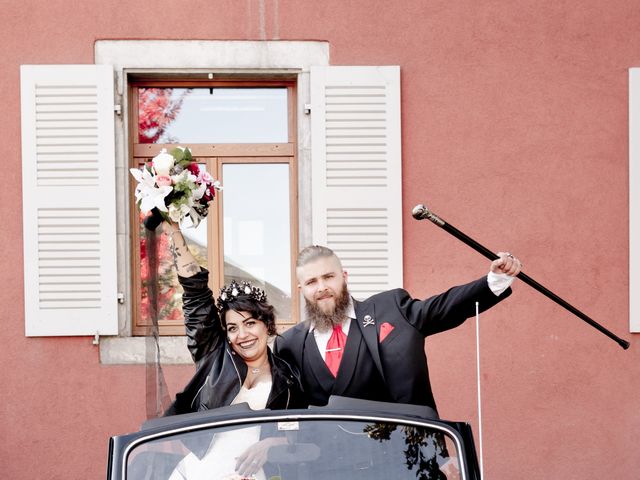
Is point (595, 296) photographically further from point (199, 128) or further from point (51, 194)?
point (51, 194)

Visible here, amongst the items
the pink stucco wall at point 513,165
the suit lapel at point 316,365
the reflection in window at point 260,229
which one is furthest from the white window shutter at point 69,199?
the suit lapel at point 316,365

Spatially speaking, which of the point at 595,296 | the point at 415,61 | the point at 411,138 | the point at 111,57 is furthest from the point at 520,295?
the point at 111,57

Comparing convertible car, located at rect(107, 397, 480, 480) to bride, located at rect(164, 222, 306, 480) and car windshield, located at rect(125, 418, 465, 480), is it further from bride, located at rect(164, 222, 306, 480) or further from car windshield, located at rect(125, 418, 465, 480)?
bride, located at rect(164, 222, 306, 480)

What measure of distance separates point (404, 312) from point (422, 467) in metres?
1.46

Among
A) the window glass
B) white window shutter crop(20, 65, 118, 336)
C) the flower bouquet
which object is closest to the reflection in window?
the window glass

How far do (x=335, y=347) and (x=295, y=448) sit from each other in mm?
1423

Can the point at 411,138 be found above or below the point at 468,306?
above

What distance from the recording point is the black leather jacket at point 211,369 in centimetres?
384

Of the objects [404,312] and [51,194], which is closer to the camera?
[404,312]

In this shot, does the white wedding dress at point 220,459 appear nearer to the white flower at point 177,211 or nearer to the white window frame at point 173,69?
the white flower at point 177,211

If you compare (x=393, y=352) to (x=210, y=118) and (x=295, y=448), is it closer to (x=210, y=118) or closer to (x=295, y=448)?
(x=295, y=448)

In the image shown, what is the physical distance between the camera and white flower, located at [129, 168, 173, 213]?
3936 millimetres

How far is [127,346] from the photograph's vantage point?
6496 mm

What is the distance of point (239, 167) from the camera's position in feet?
22.5
